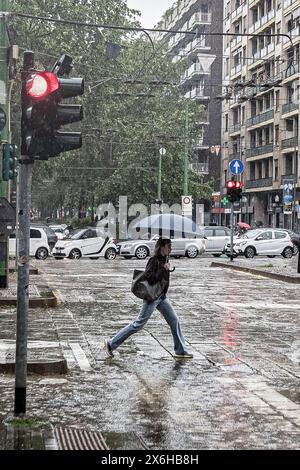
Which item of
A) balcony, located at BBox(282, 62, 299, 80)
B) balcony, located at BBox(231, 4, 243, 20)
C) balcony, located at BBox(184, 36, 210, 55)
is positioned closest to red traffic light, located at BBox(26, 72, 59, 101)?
balcony, located at BBox(282, 62, 299, 80)

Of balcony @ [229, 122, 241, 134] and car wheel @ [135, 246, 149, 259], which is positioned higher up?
balcony @ [229, 122, 241, 134]

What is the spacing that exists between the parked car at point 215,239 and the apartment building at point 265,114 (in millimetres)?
10467

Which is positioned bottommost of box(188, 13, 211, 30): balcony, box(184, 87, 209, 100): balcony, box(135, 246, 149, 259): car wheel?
box(135, 246, 149, 259): car wheel

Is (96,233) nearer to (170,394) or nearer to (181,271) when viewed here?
(181,271)

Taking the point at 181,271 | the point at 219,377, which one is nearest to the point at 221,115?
the point at 181,271

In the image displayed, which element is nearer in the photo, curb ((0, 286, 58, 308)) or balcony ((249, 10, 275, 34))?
curb ((0, 286, 58, 308))

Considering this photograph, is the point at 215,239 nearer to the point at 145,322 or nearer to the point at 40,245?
the point at 40,245

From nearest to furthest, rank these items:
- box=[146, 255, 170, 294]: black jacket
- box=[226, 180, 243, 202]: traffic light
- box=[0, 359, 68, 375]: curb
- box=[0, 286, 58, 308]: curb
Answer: box=[0, 359, 68, 375]: curb < box=[146, 255, 170, 294]: black jacket < box=[0, 286, 58, 308]: curb < box=[226, 180, 243, 202]: traffic light

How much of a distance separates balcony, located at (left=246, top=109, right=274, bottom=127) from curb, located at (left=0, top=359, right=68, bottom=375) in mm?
57965

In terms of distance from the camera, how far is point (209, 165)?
8138 centimetres

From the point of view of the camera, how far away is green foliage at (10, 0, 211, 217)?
4272 cm

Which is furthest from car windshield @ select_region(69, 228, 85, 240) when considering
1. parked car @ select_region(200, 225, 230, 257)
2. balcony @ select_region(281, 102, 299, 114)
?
balcony @ select_region(281, 102, 299, 114)

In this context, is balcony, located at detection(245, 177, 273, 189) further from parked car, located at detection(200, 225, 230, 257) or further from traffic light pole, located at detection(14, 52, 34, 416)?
traffic light pole, located at detection(14, 52, 34, 416)

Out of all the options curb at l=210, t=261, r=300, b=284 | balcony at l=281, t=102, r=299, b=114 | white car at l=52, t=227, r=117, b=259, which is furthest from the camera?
balcony at l=281, t=102, r=299, b=114
